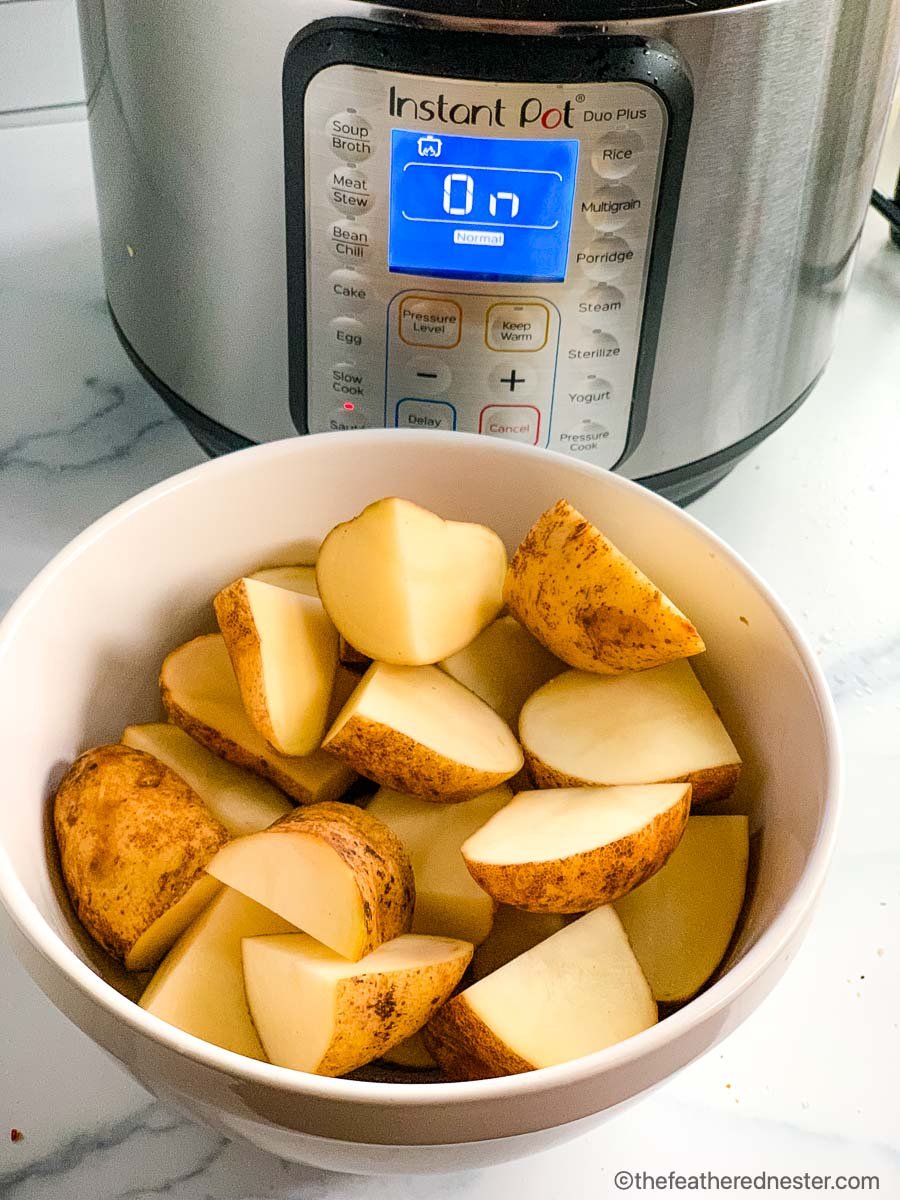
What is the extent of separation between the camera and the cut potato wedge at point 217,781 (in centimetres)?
48

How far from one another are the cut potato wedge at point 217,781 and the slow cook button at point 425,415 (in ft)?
0.54

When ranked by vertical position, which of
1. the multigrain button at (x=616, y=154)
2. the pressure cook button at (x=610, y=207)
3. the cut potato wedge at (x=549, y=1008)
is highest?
the multigrain button at (x=616, y=154)

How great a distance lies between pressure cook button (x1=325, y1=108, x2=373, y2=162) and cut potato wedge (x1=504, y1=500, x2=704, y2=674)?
6.0 inches

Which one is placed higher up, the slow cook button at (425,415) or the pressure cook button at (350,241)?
the pressure cook button at (350,241)

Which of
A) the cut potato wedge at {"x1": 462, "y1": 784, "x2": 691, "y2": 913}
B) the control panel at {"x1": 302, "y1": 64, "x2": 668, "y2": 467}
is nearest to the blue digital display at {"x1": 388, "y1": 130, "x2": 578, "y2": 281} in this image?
the control panel at {"x1": 302, "y1": 64, "x2": 668, "y2": 467}

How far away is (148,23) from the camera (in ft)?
1.69

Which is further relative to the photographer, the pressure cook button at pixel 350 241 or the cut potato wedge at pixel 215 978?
the pressure cook button at pixel 350 241

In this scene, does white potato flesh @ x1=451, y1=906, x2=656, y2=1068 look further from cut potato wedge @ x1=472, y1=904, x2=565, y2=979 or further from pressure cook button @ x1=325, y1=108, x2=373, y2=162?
pressure cook button @ x1=325, y1=108, x2=373, y2=162

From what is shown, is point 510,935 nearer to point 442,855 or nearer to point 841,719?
point 442,855

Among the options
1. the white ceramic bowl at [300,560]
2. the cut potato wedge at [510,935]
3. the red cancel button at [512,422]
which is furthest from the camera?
the red cancel button at [512,422]

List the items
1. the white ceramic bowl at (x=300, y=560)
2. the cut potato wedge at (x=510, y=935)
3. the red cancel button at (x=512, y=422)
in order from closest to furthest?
the white ceramic bowl at (x=300, y=560) → the cut potato wedge at (x=510, y=935) → the red cancel button at (x=512, y=422)

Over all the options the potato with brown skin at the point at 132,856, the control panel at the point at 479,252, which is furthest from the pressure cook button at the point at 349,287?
the potato with brown skin at the point at 132,856

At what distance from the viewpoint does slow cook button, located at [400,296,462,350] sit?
53 cm

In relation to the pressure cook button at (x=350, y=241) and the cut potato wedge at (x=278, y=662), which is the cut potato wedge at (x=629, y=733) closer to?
the cut potato wedge at (x=278, y=662)
